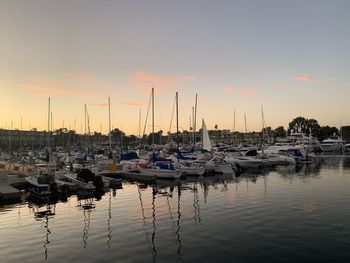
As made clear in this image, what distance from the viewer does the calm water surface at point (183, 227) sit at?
677 inches

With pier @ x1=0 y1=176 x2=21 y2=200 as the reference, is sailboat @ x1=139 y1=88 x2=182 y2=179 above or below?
above

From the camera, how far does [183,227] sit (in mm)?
22500

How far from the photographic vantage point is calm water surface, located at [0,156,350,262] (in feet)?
56.4

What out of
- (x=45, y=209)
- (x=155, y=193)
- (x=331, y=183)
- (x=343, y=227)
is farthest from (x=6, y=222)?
(x=331, y=183)

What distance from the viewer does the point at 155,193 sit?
38.2 metres

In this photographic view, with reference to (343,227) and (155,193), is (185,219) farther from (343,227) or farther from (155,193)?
(155,193)

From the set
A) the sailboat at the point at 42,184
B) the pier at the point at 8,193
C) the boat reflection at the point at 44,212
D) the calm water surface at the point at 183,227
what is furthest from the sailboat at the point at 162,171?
the pier at the point at 8,193

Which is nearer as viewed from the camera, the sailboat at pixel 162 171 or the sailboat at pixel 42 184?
the sailboat at pixel 42 184

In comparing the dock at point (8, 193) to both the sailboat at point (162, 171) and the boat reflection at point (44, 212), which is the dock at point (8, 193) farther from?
the sailboat at point (162, 171)

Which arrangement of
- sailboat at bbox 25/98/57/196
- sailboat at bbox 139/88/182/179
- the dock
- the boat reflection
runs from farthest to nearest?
sailboat at bbox 139/88/182/179, sailboat at bbox 25/98/57/196, the dock, the boat reflection

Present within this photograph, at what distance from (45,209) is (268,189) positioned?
81.2 ft

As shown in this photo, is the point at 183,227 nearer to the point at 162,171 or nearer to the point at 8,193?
the point at 8,193

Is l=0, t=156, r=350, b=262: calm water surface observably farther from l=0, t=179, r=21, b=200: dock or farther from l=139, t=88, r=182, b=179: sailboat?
l=139, t=88, r=182, b=179: sailboat

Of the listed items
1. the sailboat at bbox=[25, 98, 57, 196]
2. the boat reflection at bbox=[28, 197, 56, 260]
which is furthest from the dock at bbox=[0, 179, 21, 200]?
the sailboat at bbox=[25, 98, 57, 196]
